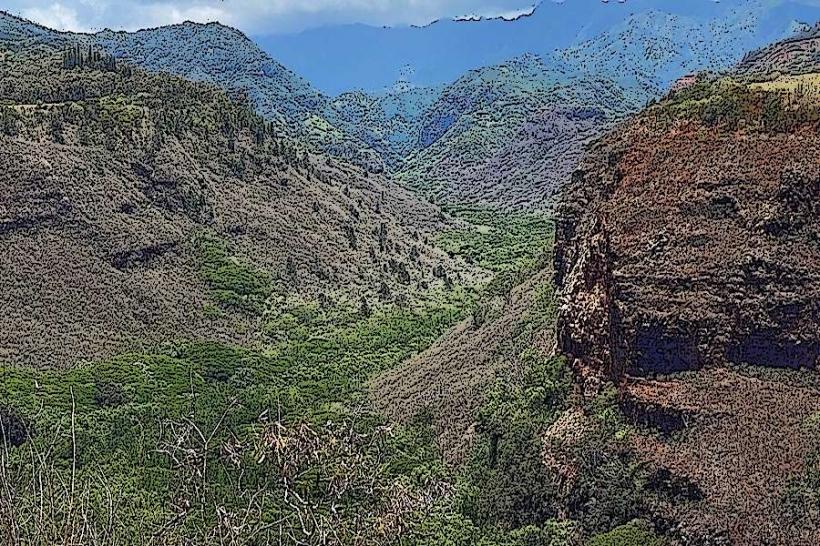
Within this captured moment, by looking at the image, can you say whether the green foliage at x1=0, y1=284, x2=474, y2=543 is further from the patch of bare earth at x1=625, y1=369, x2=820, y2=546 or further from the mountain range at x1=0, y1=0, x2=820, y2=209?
the mountain range at x1=0, y1=0, x2=820, y2=209

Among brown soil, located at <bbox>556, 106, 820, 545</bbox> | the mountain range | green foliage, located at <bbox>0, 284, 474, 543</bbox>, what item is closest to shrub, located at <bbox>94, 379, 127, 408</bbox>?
green foliage, located at <bbox>0, 284, 474, 543</bbox>

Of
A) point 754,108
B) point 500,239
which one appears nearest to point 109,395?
point 754,108

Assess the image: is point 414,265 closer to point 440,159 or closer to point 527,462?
point 527,462

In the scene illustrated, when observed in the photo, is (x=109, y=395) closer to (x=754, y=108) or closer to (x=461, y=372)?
(x=461, y=372)

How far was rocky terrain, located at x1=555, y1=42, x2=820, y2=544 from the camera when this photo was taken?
18.2 meters

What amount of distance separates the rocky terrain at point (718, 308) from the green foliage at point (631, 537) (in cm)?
50

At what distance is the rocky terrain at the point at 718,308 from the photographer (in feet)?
59.8

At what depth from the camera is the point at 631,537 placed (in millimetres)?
17953

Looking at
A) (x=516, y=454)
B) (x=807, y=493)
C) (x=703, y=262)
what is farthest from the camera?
(x=516, y=454)

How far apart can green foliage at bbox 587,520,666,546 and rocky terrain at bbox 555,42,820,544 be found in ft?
1.63

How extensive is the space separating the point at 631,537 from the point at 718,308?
5.55m

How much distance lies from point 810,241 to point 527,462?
819cm

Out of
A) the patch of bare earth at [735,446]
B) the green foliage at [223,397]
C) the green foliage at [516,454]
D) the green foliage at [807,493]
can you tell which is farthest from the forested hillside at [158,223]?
the green foliage at [807,493]

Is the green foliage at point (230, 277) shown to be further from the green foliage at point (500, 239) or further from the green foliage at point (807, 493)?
the green foliage at point (807, 493)
